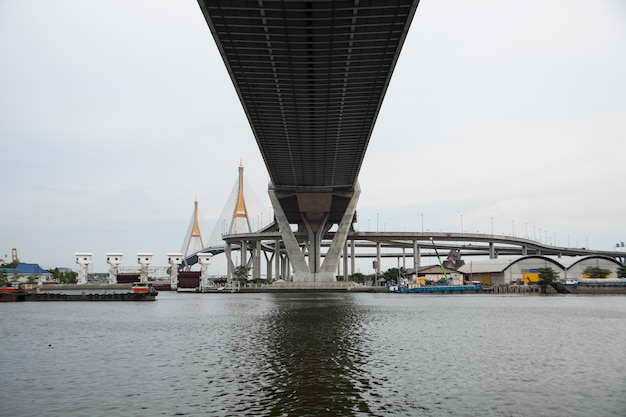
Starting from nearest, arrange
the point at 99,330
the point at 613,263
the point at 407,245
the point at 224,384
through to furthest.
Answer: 1. the point at 224,384
2. the point at 99,330
3. the point at 613,263
4. the point at 407,245

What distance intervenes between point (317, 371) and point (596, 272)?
106m

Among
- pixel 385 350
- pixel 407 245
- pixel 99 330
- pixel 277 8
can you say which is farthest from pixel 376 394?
pixel 407 245

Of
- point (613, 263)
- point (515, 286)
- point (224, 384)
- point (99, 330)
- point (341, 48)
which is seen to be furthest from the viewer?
point (613, 263)

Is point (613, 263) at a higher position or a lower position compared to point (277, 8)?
lower

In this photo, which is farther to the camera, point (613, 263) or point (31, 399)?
point (613, 263)

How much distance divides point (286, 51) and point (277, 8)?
803 cm

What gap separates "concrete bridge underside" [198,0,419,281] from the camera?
1544 inches

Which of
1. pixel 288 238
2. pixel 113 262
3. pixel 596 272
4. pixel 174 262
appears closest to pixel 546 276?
pixel 596 272

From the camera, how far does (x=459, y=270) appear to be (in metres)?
127

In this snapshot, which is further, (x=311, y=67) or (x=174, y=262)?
(x=174, y=262)

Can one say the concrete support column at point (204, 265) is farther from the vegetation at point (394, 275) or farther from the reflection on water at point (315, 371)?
the reflection on water at point (315, 371)

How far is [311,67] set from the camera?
50.1 metres

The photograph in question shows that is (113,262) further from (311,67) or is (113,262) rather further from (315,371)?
(315,371)

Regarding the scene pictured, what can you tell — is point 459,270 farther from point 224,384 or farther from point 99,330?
point 224,384
